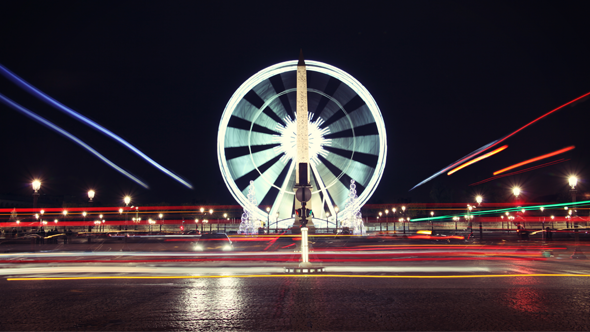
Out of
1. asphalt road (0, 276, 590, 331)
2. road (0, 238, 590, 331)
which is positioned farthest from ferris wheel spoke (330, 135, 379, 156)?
asphalt road (0, 276, 590, 331)

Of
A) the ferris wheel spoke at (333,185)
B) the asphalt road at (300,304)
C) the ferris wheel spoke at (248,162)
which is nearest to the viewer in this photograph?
the asphalt road at (300,304)

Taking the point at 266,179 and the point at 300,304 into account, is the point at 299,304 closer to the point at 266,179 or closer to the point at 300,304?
the point at 300,304

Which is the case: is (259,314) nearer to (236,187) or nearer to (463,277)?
(463,277)

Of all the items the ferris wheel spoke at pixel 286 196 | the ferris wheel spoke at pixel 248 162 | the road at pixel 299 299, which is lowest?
the road at pixel 299 299

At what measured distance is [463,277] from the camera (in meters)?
8.02

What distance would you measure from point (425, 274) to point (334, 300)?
12.0ft

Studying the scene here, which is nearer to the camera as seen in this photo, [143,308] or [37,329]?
[37,329]

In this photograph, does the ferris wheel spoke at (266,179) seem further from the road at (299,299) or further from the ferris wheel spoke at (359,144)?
the road at (299,299)

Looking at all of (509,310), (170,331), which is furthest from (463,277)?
(170,331)

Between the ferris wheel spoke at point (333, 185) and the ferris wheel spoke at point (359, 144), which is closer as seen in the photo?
the ferris wheel spoke at point (359, 144)

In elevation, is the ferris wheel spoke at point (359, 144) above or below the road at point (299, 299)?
above

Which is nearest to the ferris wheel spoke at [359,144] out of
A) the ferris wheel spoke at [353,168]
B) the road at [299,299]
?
the ferris wheel spoke at [353,168]

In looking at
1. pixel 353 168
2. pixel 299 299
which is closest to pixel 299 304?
pixel 299 299

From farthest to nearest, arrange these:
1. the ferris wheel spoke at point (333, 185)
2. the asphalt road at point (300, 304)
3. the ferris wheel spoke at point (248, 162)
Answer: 1. the ferris wheel spoke at point (333, 185)
2. the ferris wheel spoke at point (248, 162)
3. the asphalt road at point (300, 304)
